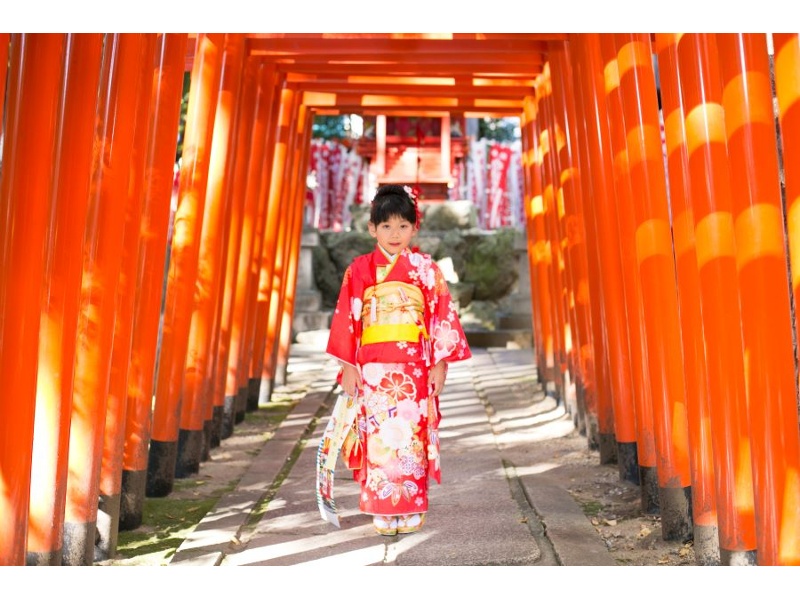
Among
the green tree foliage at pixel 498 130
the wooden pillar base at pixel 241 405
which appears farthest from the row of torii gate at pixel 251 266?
the green tree foliage at pixel 498 130

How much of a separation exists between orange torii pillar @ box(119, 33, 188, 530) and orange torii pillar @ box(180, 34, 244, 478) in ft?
3.36

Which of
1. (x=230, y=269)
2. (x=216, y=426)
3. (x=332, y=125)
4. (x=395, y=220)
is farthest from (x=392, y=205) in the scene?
(x=332, y=125)

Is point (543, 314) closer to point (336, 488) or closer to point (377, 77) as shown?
point (377, 77)

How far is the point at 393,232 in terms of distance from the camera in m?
4.25

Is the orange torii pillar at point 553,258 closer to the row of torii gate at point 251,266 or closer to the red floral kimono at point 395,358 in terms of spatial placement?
the row of torii gate at point 251,266

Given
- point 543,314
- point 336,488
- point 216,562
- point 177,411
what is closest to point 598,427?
point 336,488

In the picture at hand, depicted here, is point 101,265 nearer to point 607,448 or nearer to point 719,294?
point 719,294

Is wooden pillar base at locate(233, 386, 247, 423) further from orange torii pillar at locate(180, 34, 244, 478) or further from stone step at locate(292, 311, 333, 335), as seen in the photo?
stone step at locate(292, 311, 333, 335)

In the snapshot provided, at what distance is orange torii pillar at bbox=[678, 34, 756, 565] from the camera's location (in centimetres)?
297

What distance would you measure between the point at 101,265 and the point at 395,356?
1.37 meters

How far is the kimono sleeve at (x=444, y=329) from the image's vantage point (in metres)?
4.33

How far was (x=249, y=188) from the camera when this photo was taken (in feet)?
25.4

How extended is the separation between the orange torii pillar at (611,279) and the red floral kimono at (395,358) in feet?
4.44

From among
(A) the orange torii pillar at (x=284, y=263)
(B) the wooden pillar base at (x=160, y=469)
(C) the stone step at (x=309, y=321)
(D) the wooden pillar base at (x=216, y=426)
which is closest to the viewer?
(B) the wooden pillar base at (x=160, y=469)
